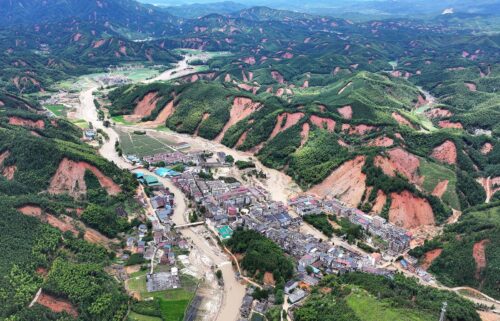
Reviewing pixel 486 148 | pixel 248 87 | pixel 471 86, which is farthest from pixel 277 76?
pixel 486 148

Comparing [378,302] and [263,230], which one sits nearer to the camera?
[378,302]

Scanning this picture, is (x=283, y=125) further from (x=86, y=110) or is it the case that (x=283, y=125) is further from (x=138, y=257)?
(x=86, y=110)

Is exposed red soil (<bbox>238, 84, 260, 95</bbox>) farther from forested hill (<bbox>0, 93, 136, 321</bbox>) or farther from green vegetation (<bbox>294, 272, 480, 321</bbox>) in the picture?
green vegetation (<bbox>294, 272, 480, 321</bbox>)

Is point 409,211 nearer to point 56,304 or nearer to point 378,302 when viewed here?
point 378,302

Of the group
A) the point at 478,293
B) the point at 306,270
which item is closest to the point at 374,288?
the point at 306,270

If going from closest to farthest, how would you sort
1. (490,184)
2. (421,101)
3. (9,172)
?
1. (9,172)
2. (490,184)
3. (421,101)

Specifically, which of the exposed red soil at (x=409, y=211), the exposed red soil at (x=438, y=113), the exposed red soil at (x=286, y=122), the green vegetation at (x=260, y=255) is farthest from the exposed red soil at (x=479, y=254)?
the exposed red soil at (x=438, y=113)

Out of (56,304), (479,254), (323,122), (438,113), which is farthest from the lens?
(438,113)
